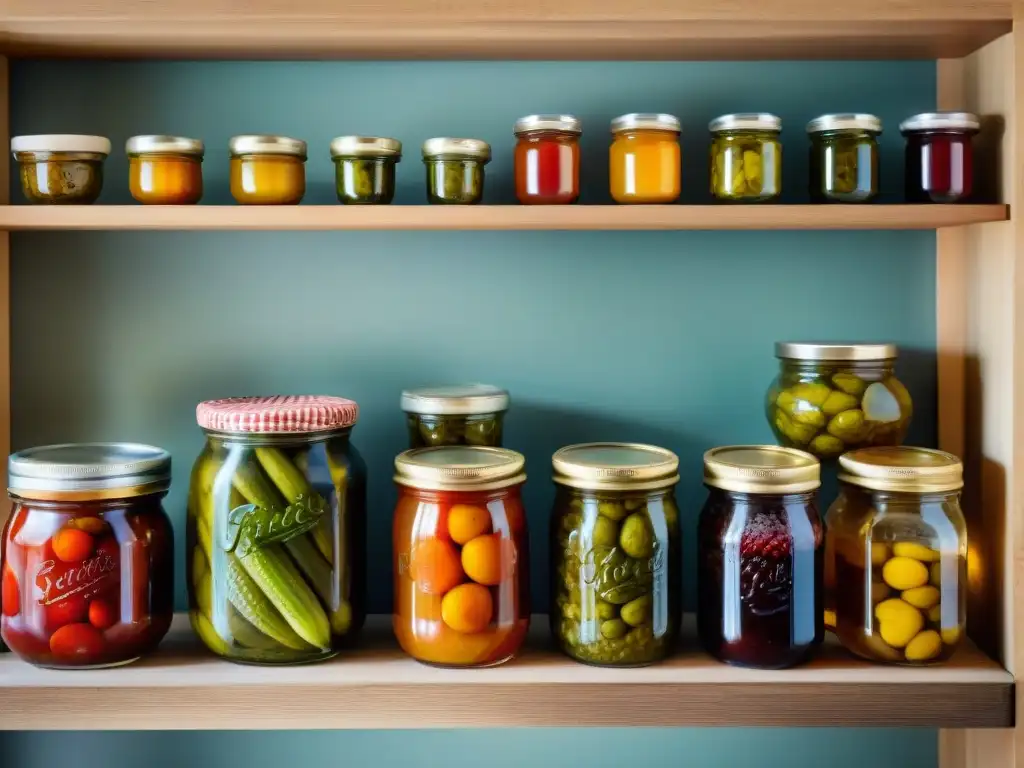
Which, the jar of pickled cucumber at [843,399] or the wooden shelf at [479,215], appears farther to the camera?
the jar of pickled cucumber at [843,399]

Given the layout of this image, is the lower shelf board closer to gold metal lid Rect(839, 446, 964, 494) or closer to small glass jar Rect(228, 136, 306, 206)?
gold metal lid Rect(839, 446, 964, 494)

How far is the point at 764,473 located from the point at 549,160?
41 centimetres

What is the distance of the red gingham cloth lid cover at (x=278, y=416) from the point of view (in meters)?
1.03

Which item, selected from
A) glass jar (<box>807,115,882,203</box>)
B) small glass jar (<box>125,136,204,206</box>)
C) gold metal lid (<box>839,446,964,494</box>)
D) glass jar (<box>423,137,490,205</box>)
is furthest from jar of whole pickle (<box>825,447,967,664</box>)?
small glass jar (<box>125,136,204,206</box>)

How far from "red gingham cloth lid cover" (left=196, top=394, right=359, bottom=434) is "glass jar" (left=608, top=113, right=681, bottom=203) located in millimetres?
389

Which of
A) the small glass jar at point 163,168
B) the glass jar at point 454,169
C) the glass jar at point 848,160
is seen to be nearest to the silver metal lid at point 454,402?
the glass jar at point 454,169

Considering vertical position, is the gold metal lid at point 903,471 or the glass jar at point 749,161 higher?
the glass jar at point 749,161

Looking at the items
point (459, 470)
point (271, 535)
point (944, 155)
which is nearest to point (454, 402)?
point (459, 470)

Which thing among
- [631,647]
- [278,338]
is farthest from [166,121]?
[631,647]

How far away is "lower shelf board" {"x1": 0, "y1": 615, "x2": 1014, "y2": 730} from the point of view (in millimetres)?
1016

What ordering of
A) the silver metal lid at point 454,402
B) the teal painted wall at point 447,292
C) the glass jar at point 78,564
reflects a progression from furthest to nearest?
the teal painted wall at point 447,292, the silver metal lid at point 454,402, the glass jar at point 78,564

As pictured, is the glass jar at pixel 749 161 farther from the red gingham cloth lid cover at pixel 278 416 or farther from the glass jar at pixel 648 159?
the red gingham cloth lid cover at pixel 278 416

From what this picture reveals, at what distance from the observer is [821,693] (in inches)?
40.3

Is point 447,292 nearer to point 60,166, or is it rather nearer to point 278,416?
point 278,416
